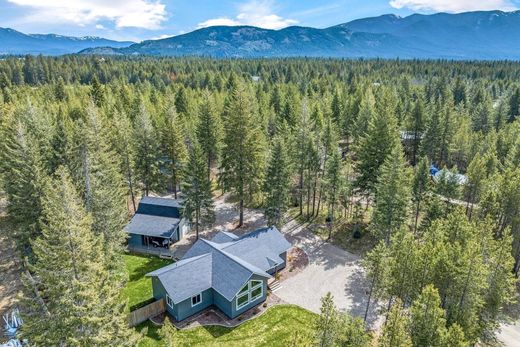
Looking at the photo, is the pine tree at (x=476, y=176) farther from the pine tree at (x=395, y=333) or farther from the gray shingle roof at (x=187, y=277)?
the gray shingle roof at (x=187, y=277)

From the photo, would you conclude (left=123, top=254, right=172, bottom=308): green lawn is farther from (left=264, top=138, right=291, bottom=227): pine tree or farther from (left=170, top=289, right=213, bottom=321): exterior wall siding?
(left=264, top=138, right=291, bottom=227): pine tree

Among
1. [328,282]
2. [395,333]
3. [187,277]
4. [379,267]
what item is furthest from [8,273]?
[395,333]

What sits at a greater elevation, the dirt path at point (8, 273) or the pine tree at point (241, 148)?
the pine tree at point (241, 148)

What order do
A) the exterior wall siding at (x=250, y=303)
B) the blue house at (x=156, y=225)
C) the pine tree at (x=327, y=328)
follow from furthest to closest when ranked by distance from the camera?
the blue house at (x=156, y=225), the exterior wall siding at (x=250, y=303), the pine tree at (x=327, y=328)

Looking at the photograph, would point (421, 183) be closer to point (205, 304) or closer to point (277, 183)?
point (277, 183)

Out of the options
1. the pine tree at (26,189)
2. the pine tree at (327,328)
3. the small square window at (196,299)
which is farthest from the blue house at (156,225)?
the pine tree at (327,328)
